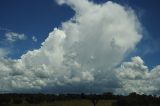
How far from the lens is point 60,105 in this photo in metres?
200

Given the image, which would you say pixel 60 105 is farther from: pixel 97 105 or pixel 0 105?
pixel 0 105

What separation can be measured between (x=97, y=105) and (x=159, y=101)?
32.9 m

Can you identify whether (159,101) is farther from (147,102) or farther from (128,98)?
(128,98)

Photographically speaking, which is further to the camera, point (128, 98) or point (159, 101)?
point (159, 101)

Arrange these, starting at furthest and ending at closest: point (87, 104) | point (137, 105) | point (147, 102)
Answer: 1. point (87, 104)
2. point (147, 102)
3. point (137, 105)

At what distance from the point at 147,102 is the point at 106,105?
20.9 m

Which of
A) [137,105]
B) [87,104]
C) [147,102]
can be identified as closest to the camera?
[137,105]

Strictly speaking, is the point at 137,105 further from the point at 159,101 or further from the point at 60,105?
the point at 60,105

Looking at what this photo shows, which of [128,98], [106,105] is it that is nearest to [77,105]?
[106,105]

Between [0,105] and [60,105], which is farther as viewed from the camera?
[60,105]

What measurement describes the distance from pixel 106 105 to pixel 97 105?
31.4 ft

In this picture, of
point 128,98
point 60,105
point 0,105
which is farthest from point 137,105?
point 0,105

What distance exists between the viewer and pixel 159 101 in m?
191

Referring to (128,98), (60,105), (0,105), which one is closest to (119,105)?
(128,98)
